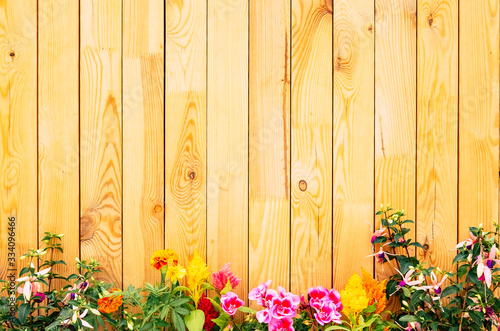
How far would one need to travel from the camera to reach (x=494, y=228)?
1585 mm

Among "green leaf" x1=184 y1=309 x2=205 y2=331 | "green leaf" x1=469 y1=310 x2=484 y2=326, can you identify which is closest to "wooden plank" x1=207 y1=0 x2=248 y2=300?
"green leaf" x1=184 y1=309 x2=205 y2=331

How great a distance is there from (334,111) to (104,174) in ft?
3.08

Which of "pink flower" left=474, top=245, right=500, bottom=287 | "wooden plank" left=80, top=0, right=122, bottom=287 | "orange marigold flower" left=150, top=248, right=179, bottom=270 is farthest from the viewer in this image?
"wooden plank" left=80, top=0, right=122, bottom=287

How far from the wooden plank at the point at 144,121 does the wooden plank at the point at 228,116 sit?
0.20m

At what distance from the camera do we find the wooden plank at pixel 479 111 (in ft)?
5.24

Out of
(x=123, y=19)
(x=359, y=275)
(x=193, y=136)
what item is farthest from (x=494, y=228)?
(x=123, y=19)

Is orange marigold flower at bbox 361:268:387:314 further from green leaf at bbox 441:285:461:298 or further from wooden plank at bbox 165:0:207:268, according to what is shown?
wooden plank at bbox 165:0:207:268

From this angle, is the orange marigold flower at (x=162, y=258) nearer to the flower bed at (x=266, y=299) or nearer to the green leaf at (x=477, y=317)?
the flower bed at (x=266, y=299)

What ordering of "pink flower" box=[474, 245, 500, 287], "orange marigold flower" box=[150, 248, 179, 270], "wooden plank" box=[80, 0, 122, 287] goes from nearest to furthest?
"pink flower" box=[474, 245, 500, 287]
"orange marigold flower" box=[150, 248, 179, 270]
"wooden plank" box=[80, 0, 122, 287]

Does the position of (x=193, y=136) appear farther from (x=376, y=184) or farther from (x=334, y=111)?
(x=376, y=184)

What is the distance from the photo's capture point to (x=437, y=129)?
63.1 inches

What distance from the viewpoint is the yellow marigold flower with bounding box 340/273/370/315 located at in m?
1.40

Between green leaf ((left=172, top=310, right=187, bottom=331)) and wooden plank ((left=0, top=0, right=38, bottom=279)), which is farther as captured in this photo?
wooden plank ((left=0, top=0, right=38, bottom=279))

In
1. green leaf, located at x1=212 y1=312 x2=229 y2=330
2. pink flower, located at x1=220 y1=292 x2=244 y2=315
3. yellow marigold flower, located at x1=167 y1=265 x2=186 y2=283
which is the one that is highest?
yellow marigold flower, located at x1=167 y1=265 x2=186 y2=283
